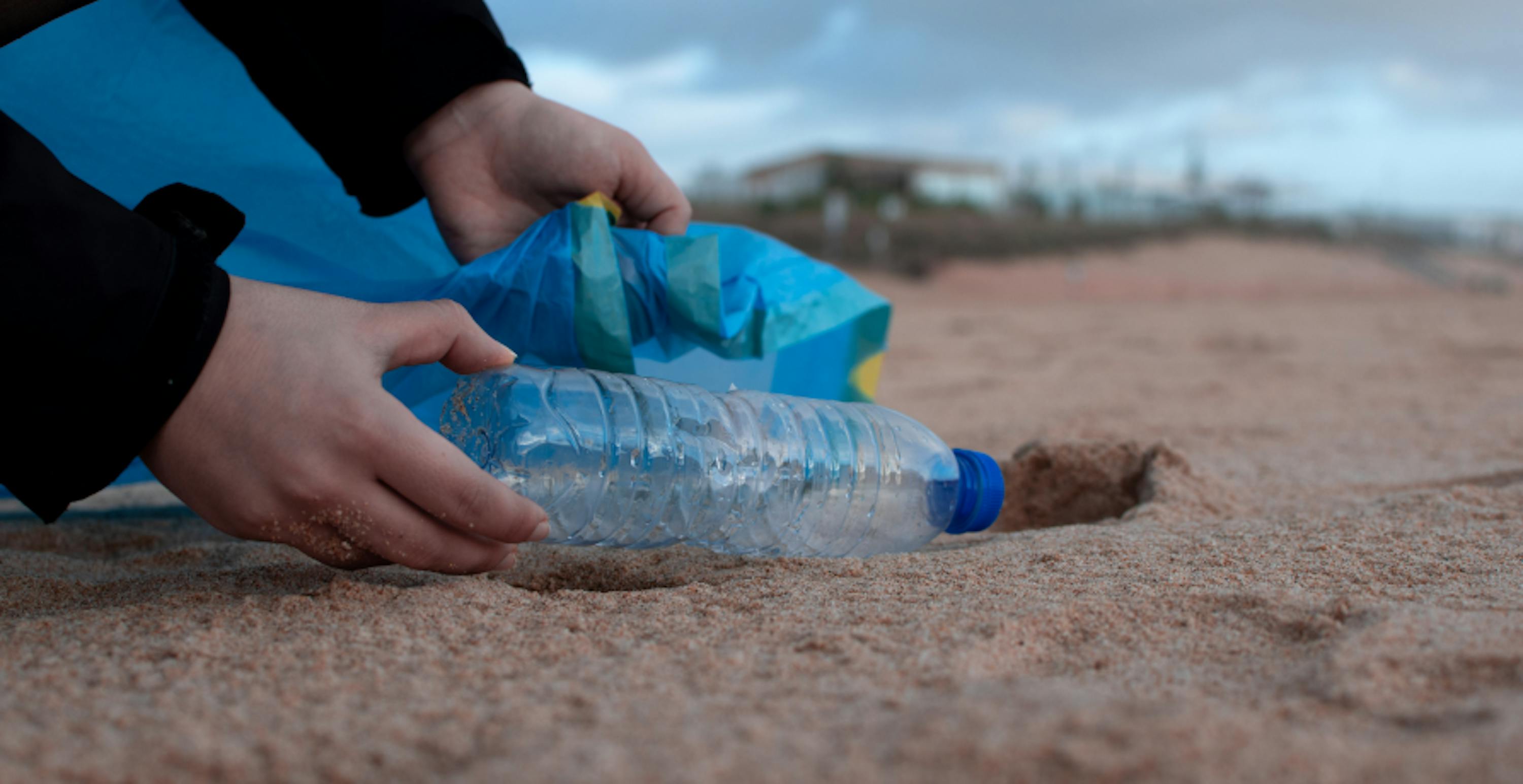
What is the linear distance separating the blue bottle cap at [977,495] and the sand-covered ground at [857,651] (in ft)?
0.18

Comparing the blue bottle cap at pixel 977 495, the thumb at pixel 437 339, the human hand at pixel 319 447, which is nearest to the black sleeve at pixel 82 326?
the human hand at pixel 319 447

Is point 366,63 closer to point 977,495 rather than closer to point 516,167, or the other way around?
point 516,167

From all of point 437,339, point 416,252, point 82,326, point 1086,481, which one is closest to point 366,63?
point 416,252

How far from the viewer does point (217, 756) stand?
2.46 ft

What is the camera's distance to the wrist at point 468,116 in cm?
169

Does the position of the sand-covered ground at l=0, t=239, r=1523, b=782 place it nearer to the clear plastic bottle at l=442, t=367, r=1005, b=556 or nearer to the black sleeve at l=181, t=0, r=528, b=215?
the clear plastic bottle at l=442, t=367, r=1005, b=556

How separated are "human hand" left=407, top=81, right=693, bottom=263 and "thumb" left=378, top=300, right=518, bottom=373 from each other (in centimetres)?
57

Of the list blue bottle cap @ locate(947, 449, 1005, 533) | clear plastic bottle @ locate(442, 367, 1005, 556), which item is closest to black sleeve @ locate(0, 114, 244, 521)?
clear plastic bottle @ locate(442, 367, 1005, 556)

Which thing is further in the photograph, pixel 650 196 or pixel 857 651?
pixel 650 196

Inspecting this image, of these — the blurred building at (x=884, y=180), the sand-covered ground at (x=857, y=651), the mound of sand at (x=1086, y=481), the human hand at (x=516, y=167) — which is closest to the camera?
the sand-covered ground at (x=857, y=651)

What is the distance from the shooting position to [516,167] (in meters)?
1.72

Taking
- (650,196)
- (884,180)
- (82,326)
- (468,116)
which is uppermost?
(884,180)

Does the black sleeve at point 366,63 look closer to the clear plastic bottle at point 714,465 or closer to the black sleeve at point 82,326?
the clear plastic bottle at point 714,465

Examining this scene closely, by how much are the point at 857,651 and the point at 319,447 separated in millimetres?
599
